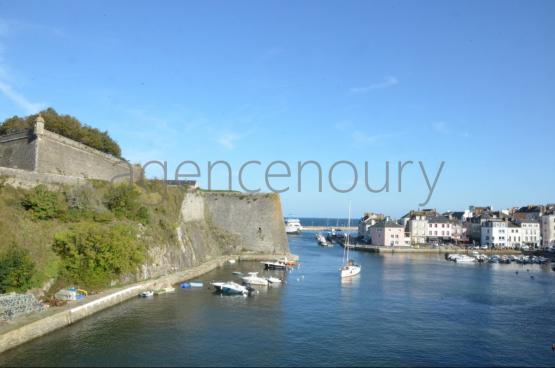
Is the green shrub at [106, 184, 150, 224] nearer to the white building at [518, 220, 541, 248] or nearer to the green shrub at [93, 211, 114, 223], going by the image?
the green shrub at [93, 211, 114, 223]

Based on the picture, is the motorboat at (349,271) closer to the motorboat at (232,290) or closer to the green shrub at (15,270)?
the motorboat at (232,290)

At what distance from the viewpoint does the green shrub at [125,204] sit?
77.3ft

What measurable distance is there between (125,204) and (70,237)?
573 centimetres

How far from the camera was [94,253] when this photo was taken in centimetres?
1847

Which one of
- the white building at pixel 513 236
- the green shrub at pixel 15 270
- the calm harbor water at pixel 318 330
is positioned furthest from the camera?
the white building at pixel 513 236

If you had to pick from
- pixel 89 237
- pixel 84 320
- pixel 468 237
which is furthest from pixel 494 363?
pixel 468 237

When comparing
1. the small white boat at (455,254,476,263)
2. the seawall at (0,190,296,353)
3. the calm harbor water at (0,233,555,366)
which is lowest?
the calm harbor water at (0,233,555,366)

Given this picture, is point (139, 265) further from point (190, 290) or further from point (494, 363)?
point (494, 363)

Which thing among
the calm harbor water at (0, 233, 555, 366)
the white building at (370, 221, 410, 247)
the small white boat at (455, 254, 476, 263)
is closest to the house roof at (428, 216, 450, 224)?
the white building at (370, 221, 410, 247)

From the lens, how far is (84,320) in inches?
635

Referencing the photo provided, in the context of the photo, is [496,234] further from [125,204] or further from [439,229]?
[125,204]

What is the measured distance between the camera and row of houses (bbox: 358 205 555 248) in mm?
57344

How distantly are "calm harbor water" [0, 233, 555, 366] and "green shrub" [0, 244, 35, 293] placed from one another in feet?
6.91

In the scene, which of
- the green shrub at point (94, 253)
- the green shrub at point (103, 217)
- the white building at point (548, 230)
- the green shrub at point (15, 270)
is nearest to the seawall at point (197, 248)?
the green shrub at point (94, 253)
